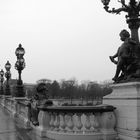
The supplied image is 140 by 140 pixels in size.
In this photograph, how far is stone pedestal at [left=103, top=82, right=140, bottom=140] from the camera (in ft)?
30.0

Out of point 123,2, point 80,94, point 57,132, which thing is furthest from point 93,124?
point 80,94

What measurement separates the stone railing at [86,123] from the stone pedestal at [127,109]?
0.77 feet

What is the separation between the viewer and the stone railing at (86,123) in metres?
9.83

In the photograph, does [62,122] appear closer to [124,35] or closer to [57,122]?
[57,122]

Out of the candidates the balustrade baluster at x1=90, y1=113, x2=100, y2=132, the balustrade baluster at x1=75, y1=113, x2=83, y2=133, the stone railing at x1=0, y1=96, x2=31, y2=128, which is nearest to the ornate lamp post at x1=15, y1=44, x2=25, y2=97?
the stone railing at x1=0, y1=96, x2=31, y2=128

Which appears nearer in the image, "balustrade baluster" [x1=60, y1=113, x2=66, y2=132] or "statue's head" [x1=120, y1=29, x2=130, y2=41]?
"balustrade baluster" [x1=60, y1=113, x2=66, y2=132]

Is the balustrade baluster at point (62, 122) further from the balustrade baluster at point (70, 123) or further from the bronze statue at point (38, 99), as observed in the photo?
the bronze statue at point (38, 99)

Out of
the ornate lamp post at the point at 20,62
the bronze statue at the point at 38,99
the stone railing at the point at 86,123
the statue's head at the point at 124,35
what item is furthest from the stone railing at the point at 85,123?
the ornate lamp post at the point at 20,62

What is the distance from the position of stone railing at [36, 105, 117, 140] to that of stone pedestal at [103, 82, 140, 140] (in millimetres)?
236

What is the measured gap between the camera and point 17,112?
21.5m

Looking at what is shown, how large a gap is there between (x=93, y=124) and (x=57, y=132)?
1.15 metres

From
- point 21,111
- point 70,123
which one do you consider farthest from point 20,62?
point 70,123

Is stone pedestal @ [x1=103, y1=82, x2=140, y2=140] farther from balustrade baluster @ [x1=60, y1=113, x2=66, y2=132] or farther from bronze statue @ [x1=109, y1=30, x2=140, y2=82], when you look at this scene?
balustrade baluster @ [x1=60, y1=113, x2=66, y2=132]

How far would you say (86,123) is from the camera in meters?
9.88
